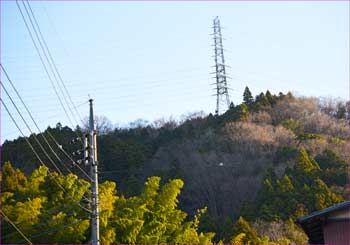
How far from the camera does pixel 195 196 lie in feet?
105

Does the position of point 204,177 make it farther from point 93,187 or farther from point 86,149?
point 93,187

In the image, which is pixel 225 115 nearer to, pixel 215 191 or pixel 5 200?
pixel 215 191

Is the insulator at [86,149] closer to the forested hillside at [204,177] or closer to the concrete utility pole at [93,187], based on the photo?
the concrete utility pole at [93,187]

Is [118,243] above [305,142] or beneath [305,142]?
beneath

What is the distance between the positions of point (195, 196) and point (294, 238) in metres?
10.8

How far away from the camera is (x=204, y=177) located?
32.8 m

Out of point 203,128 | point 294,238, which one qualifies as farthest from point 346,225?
point 203,128

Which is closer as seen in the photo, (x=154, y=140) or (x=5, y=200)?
(x=5, y=200)

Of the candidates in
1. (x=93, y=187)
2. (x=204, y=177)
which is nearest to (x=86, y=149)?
(x=93, y=187)

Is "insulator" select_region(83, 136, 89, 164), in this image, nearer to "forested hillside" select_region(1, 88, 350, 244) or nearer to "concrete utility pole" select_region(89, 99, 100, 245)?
"concrete utility pole" select_region(89, 99, 100, 245)

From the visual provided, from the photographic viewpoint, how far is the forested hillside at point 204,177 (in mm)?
A: 16391

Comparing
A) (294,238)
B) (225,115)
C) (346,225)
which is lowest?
(294,238)

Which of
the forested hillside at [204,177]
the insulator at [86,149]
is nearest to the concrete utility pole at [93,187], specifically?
the insulator at [86,149]

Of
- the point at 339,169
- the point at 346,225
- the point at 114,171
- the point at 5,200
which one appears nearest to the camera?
the point at 346,225
